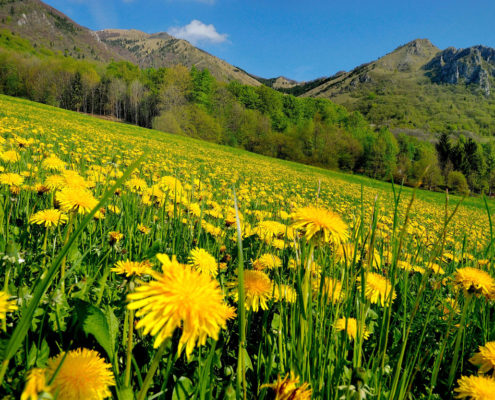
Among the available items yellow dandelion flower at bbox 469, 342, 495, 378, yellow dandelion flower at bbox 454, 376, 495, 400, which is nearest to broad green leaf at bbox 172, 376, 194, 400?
yellow dandelion flower at bbox 454, 376, 495, 400

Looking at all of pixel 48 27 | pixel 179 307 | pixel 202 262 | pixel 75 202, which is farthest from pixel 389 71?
pixel 48 27

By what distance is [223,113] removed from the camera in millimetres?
49688

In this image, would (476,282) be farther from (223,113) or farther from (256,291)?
(223,113)

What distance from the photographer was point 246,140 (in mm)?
47656

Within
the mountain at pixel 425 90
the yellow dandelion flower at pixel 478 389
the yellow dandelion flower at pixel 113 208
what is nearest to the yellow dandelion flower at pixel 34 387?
the yellow dandelion flower at pixel 478 389

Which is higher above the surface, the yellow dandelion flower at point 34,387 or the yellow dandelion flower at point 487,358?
the yellow dandelion flower at point 34,387

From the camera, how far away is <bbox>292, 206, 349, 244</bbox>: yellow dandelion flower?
1.06 m

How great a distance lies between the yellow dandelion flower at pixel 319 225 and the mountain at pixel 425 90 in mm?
86129

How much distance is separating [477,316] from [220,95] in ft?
177

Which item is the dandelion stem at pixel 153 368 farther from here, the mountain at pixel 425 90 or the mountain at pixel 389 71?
the mountain at pixel 389 71

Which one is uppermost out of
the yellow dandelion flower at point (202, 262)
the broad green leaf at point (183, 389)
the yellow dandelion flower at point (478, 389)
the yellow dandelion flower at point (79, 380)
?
the yellow dandelion flower at point (202, 262)

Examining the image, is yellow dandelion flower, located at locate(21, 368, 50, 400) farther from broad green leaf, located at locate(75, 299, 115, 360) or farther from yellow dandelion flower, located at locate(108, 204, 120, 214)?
yellow dandelion flower, located at locate(108, 204, 120, 214)

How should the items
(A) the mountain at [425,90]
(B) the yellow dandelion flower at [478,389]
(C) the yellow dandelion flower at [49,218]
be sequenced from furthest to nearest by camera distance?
(A) the mountain at [425,90] < (C) the yellow dandelion flower at [49,218] < (B) the yellow dandelion flower at [478,389]

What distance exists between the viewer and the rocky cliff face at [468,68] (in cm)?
11656
